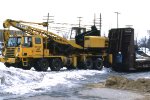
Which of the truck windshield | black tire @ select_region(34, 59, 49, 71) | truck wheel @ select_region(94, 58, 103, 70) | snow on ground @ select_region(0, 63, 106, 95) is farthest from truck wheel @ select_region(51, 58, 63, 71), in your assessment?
snow on ground @ select_region(0, 63, 106, 95)

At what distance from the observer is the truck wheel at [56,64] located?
30.7 m

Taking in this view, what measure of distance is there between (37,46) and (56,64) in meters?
2.01

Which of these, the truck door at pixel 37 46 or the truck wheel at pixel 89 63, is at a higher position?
the truck door at pixel 37 46

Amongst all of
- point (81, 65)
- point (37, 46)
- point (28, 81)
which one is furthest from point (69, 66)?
point (28, 81)

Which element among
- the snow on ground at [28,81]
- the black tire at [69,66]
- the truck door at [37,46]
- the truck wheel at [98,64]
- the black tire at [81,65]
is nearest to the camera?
the snow on ground at [28,81]

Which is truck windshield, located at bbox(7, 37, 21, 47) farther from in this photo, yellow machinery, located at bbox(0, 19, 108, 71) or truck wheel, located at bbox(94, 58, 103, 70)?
truck wheel, located at bbox(94, 58, 103, 70)

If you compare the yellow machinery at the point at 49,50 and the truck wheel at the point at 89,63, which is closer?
the yellow machinery at the point at 49,50

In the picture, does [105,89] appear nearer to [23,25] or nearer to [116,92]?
[116,92]

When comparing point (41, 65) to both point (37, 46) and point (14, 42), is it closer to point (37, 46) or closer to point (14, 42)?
point (37, 46)

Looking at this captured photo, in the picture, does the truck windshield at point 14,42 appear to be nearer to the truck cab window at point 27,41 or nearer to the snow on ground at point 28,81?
the truck cab window at point 27,41

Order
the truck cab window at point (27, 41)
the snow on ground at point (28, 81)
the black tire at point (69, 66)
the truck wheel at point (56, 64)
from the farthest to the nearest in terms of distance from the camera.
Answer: the black tire at point (69, 66), the truck wheel at point (56, 64), the truck cab window at point (27, 41), the snow on ground at point (28, 81)

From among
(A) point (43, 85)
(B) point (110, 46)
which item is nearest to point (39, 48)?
(B) point (110, 46)

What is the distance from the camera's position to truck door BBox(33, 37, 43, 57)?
97.6ft

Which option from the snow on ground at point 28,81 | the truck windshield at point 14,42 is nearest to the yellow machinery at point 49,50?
the truck windshield at point 14,42
